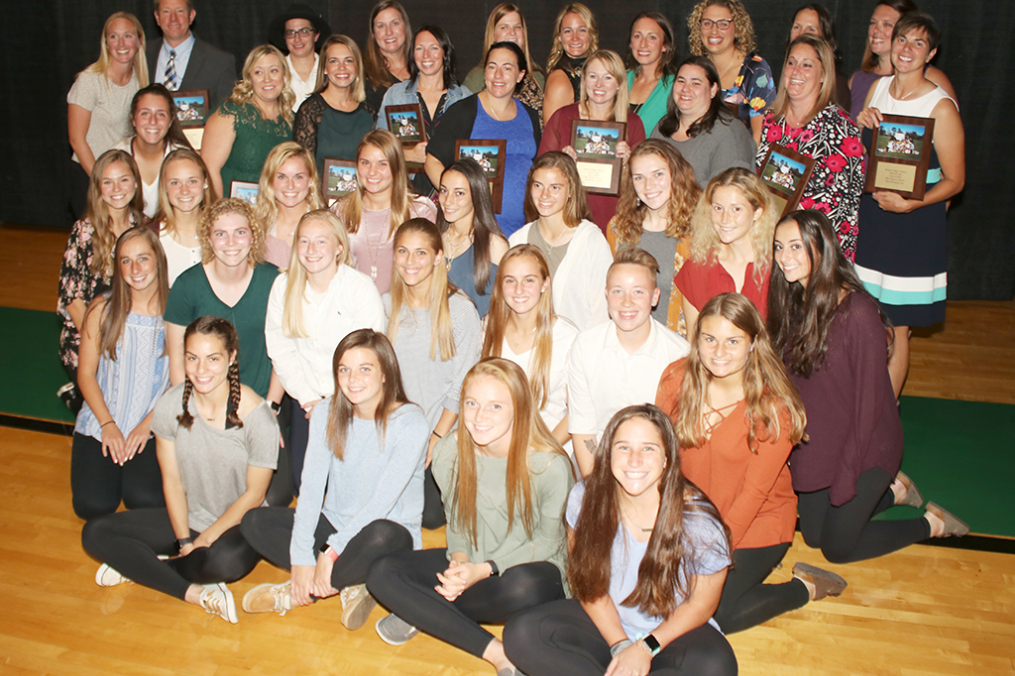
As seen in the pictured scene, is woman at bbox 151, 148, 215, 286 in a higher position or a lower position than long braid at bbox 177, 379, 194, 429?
higher

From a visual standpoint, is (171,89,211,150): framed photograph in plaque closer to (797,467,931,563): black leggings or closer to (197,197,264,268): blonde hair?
(197,197,264,268): blonde hair

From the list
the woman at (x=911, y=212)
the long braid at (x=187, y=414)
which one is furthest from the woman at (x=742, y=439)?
the long braid at (x=187, y=414)

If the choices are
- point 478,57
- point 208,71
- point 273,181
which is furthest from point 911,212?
point 208,71

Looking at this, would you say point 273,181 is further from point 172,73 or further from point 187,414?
point 172,73

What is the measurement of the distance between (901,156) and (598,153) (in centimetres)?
150

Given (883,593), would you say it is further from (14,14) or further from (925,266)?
(14,14)

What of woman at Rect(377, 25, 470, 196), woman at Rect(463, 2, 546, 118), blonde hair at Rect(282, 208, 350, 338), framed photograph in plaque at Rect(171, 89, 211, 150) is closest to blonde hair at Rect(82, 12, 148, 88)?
framed photograph in plaque at Rect(171, 89, 211, 150)

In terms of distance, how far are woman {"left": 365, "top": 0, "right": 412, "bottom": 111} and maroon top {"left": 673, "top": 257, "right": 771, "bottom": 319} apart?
7.55 ft

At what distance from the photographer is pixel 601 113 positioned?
418 centimetres

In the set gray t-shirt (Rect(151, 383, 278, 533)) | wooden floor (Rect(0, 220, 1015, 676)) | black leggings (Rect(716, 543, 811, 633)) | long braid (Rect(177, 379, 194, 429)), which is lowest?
wooden floor (Rect(0, 220, 1015, 676))

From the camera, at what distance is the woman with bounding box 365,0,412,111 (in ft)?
15.9

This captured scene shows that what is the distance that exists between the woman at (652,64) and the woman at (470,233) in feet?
3.65

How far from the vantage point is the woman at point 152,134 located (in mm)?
4363

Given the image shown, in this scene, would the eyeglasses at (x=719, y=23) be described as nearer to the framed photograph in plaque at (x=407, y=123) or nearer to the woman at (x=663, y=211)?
the woman at (x=663, y=211)
